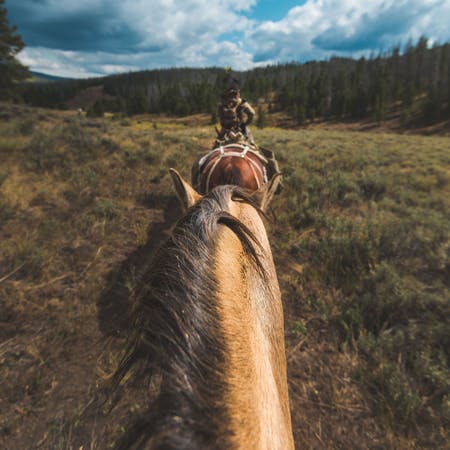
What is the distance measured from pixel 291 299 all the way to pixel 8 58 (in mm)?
31994

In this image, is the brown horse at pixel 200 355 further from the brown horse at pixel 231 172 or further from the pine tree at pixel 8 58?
the pine tree at pixel 8 58

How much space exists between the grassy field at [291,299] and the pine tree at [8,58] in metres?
23.3

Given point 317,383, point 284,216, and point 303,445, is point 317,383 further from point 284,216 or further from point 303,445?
point 284,216

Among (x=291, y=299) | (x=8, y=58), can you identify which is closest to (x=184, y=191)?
(x=291, y=299)

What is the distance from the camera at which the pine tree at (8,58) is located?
21172 millimetres

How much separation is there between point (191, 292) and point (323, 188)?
642 centimetres

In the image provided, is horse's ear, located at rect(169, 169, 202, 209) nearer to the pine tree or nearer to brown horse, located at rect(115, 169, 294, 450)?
brown horse, located at rect(115, 169, 294, 450)

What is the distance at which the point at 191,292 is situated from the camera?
0.73 metres

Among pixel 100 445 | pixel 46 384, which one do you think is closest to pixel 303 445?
pixel 100 445

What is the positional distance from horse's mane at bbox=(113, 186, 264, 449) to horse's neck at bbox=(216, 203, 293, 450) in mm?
35

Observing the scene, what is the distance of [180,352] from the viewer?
0.62 m

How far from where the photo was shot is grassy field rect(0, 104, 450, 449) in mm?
2078

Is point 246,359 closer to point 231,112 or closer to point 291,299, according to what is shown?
point 291,299

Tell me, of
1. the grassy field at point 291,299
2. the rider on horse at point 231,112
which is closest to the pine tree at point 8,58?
the grassy field at point 291,299
